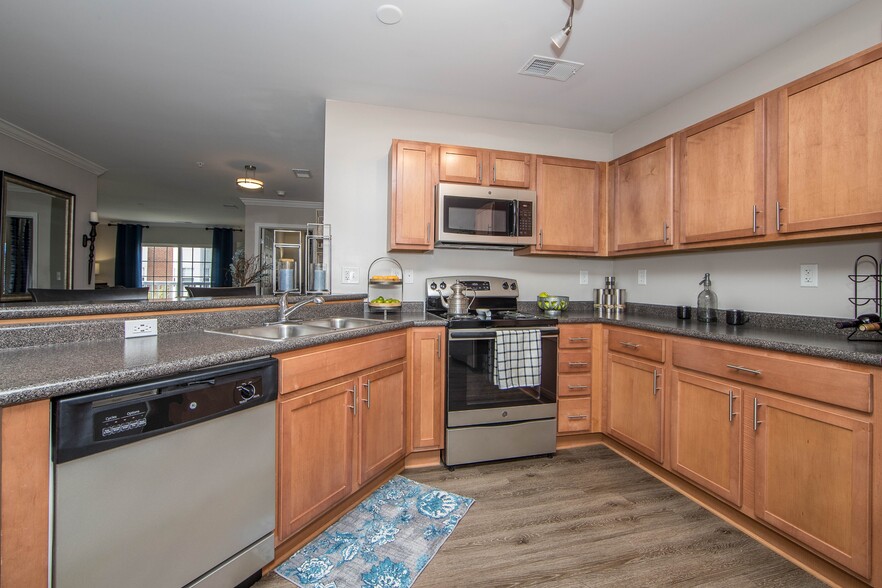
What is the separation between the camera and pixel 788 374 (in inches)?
59.8

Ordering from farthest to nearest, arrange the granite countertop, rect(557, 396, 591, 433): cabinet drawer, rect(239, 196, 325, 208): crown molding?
rect(239, 196, 325, 208): crown molding → rect(557, 396, 591, 433): cabinet drawer → the granite countertop

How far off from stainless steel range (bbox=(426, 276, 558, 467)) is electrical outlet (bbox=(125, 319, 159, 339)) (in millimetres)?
1454

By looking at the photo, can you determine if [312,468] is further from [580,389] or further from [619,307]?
[619,307]

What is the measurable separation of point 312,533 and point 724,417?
1.96 metres

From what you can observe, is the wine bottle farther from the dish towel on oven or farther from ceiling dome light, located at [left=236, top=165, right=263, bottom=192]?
ceiling dome light, located at [left=236, top=165, right=263, bottom=192]

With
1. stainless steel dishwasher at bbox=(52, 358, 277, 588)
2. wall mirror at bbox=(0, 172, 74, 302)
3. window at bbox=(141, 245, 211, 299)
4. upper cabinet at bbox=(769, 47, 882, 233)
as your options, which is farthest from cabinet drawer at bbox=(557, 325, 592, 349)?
window at bbox=(141, 245, 211, 299)

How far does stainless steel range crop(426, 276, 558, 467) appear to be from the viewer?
7.61ft

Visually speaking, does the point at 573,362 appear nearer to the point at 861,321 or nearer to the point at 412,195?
the point at 861,321

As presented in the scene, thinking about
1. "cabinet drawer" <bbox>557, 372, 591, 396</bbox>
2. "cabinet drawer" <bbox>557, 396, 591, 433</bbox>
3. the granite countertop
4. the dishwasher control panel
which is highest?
the granite countertop

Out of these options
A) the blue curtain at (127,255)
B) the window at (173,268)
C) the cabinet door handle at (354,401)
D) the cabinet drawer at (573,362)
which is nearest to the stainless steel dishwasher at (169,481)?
the cabinet door handle at (354,401)

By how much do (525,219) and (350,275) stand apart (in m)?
1.38

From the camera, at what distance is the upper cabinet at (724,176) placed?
6.36 ft

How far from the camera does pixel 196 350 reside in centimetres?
129

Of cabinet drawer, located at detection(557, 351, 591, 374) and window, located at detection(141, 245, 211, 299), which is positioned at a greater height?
window, located at detection(141, 245, 211, 299)
